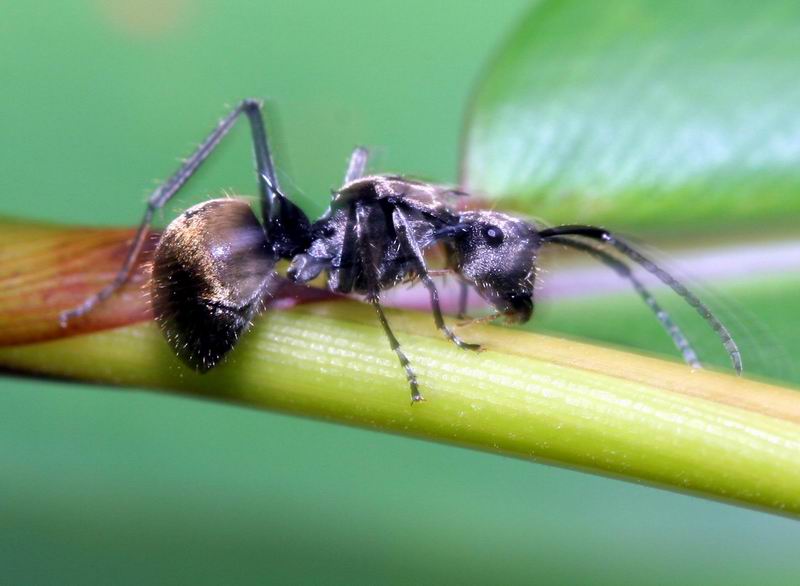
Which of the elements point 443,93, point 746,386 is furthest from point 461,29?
point 746,386

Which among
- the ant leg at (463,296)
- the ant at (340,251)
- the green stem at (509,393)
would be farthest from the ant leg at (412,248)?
the green stem at (509,393)

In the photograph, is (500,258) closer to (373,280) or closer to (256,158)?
(373,280)

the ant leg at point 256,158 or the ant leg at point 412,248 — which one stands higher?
the ant leg at point 256,158

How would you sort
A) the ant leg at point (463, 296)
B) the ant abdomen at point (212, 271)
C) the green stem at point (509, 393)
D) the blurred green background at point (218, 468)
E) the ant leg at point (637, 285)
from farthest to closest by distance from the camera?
the blurred green background at point (218, 468) < the ant leg at point (463, 296) < the ant leg at point (637, 285) < the ant abdomen at point (212, 271) < the green stem at point (509, 393)

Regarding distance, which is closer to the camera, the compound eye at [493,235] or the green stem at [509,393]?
the green stem at [509,393]

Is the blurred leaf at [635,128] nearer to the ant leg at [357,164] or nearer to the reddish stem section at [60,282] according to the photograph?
the ant leg at [357,164]

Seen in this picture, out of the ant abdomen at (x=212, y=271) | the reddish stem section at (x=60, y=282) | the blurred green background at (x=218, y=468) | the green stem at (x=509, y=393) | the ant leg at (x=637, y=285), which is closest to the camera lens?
the green stem at (x=509, y=393)

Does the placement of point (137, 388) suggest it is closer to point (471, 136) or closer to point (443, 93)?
point (471, 136)

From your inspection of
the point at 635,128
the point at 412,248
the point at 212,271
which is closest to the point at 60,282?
the point at 212,271
